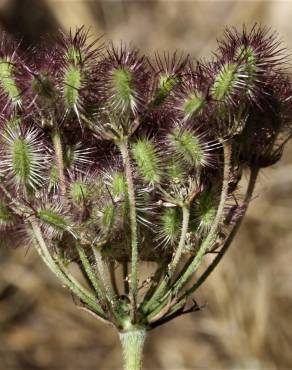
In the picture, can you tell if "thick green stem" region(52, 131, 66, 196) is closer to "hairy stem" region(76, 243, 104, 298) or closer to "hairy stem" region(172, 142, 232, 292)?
"hairy stem" region(76, 243, 104, 298)

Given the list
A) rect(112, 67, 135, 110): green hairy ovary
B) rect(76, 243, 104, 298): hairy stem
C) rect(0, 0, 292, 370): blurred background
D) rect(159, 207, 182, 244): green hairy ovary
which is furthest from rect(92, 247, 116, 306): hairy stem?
rect(0, 0, 292, 370): blurred background

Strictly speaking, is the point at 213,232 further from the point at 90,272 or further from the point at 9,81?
the point at 9,81

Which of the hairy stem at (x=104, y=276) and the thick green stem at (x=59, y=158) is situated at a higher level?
the thick green stem at (x=59, y=158)

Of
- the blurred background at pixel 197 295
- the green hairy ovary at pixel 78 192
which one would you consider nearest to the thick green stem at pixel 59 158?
the green hairy ovary at pixel 78 192

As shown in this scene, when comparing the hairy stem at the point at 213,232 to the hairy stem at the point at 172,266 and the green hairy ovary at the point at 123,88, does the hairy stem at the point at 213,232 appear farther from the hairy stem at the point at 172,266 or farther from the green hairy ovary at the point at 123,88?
the green hairy ovary at the point at 123,88

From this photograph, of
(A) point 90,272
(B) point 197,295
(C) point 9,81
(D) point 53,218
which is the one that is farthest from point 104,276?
(B) point 197,295

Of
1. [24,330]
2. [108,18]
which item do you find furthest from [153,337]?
[108,18]
